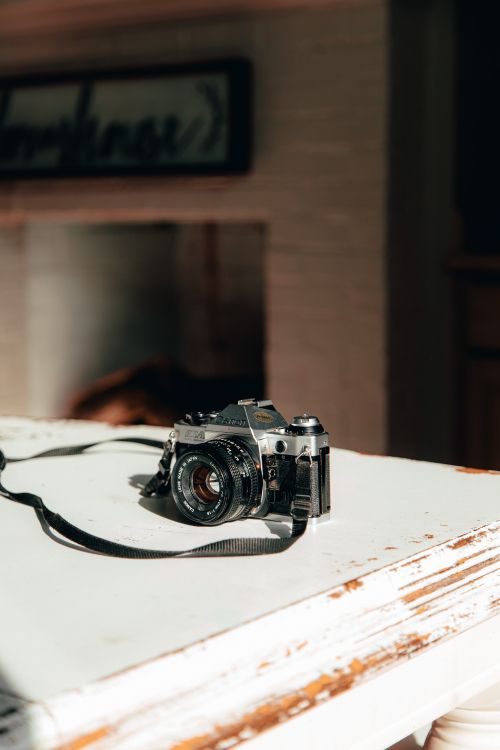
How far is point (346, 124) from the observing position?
219 centimetres

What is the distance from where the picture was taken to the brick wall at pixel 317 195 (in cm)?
216

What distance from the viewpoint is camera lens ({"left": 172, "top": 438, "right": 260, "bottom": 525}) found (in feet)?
2.11

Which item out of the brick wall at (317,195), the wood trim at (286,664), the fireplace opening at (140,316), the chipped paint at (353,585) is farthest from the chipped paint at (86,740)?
the fireplace opening at (140,316)

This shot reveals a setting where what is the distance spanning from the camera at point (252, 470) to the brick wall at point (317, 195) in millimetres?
1502

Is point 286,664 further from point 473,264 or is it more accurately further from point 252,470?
point 473,264

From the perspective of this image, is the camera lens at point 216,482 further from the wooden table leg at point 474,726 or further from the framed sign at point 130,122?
the framed sign at point 130,122

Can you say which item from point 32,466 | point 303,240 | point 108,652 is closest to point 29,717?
point 108,652

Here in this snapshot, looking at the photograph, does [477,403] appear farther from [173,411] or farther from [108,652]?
[108,652]

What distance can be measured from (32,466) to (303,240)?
4.95 feet

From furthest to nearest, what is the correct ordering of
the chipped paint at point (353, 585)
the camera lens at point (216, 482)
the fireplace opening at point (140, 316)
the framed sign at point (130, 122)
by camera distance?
1. the fireplace opening at point (140, 316)
2. the framed sign at point (130, 122)
3. the camera lens at point (216, 482)
4. the chipped paint at point (353, 585)

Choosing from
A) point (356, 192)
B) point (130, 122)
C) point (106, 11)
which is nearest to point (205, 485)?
point (356, 192)

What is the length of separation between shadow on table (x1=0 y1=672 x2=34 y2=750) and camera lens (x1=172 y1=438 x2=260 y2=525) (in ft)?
0.90

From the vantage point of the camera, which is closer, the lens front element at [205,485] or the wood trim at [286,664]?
the wood trim at [286,664]

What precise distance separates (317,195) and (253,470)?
164 centimetres
